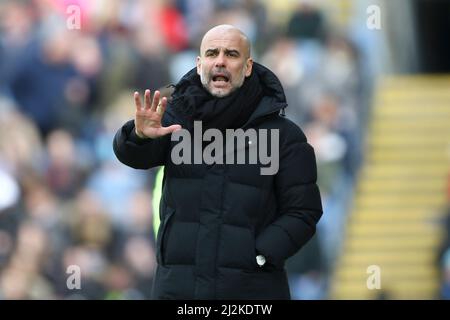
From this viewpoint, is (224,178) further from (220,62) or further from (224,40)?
(224,40)

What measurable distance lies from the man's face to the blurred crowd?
6774 millimetres

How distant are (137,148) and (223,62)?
0.51 m

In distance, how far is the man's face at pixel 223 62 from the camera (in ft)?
21.5

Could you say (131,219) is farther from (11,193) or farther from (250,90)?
(250,90)

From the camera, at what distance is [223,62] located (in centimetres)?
657

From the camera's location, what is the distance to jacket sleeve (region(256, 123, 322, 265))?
21.5 ft

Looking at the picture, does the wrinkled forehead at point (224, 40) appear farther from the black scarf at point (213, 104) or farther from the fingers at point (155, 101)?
the fingers at point (155, 101)

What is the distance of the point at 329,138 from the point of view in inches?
556

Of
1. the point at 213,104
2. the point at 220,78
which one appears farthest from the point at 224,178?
the point at 220,78

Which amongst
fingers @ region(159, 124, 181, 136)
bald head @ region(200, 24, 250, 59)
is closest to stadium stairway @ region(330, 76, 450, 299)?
bald head @ region(200, 24, 250, 59)

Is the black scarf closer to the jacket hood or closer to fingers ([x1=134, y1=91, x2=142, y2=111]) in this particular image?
the jacket hood

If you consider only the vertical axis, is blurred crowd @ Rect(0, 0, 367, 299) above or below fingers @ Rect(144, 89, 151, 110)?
above

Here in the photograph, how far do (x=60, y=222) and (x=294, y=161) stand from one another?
758 centimetres
